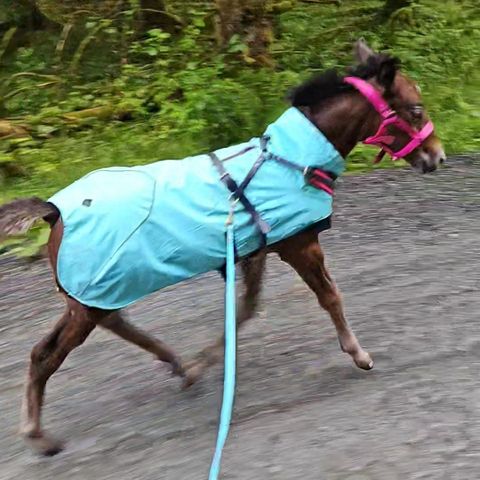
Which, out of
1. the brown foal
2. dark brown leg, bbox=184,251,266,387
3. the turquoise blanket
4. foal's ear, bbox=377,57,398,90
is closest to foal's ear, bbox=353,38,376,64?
the brown foal

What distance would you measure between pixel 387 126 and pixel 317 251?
819 millimetres

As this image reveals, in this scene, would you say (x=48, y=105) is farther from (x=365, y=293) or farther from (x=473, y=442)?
(x=473, y=442)

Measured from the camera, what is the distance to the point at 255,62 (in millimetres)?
11172

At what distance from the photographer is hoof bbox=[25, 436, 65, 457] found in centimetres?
404

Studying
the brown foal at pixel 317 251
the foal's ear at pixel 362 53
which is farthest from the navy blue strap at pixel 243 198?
the foal's ear at pixel 362 53

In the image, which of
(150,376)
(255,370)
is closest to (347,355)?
(255,370)

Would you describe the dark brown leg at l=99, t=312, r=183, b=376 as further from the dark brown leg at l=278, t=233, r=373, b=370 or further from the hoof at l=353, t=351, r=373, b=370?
the hoof at l=353, t=351, r=373, b=370

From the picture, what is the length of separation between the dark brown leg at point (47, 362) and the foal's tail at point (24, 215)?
440mm

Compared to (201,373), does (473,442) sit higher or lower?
higher

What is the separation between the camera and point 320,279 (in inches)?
182

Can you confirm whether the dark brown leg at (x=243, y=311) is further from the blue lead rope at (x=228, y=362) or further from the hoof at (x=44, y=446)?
the hoof at (x=44, y=446)

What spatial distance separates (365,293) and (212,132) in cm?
433

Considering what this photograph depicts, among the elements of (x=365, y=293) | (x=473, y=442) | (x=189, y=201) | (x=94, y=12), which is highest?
(x=189, y=201)

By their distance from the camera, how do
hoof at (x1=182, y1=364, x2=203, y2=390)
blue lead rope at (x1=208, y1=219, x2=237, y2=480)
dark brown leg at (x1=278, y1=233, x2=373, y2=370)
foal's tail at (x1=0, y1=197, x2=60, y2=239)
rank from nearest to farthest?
blue lead rope at (x1=208, y1=219, x2=237, y2=480)
foal's tail at (x1=0, y1=197, x2=60, y2=239)
dark brown leg at (x1=278, y1=233, x2=373, y2=370)
hoof at (x1=182, y1=364, x2=203, y2=390)
